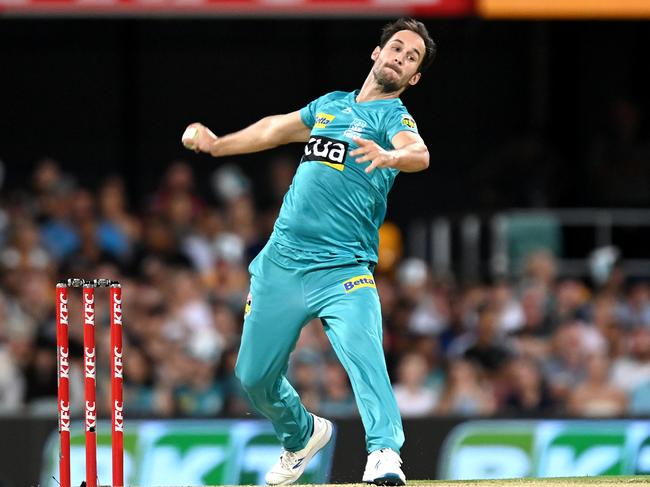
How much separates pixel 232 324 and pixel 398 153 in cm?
563

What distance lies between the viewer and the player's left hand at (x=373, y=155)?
20.7 ft

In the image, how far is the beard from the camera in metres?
6.93

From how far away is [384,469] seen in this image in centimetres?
656

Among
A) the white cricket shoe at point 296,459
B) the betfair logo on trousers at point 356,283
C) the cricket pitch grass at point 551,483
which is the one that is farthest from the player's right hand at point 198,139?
the cricket pitch grass at point 551,483

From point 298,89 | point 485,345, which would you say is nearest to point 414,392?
point 485,345

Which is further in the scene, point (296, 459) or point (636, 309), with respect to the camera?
point (636, 309)

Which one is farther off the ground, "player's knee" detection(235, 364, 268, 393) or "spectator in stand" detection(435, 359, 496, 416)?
"player's knee" detection(235, 364, 268, 393)

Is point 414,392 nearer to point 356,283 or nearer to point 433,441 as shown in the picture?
point 433,441

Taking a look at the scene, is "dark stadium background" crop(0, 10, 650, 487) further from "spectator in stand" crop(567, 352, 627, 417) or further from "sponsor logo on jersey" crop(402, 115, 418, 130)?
"sponsor logo on jersey" crop(402, 115, 418, 130)

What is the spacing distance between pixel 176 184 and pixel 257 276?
21.3 feet

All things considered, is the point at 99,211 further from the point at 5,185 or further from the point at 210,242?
the point at 5,185

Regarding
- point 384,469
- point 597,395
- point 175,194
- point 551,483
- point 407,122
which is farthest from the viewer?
point 175,194

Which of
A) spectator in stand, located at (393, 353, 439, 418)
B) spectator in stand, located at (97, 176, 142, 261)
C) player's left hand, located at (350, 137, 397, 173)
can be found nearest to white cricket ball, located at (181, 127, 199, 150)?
player's left hand, located at (350, 137, 397, 173)

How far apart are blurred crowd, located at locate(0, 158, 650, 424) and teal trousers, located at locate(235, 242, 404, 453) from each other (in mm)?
3329
